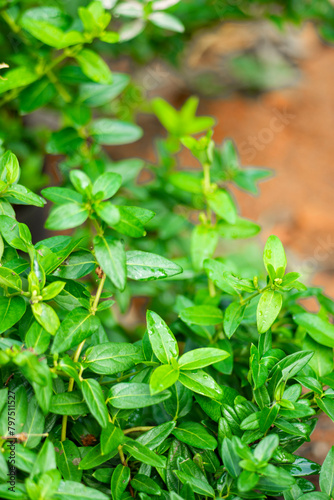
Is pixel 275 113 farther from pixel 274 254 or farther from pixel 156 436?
pixel 156 436

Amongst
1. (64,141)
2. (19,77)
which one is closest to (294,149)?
(64,141)

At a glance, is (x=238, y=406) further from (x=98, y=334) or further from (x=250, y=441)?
(x=98, y=334)

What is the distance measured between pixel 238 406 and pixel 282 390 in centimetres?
8

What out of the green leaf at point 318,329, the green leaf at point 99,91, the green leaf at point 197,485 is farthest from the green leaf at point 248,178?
the green leaf at point 197,485

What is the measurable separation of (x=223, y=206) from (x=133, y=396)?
0.52 meters

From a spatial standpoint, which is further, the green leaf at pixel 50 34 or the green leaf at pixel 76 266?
the green leaf at pixel 50 34

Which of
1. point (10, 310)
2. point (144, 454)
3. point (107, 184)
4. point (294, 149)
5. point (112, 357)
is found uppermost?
point (107, 184)

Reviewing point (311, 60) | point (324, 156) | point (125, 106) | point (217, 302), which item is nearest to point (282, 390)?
point (217, 302)

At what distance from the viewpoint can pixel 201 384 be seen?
75cm

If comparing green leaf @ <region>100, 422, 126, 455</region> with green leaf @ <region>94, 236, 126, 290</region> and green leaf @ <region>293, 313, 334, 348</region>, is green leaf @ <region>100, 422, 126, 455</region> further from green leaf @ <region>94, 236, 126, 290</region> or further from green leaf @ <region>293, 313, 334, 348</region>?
green leaf @ <region>293, 313, 334, 348</region>

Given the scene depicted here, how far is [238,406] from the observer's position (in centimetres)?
77

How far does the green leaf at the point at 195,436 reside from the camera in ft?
2.47

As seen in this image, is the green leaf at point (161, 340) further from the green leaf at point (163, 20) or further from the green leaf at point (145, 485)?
the green leaf at point (163, 20)

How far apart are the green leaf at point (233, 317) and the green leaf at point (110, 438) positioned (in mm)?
261
